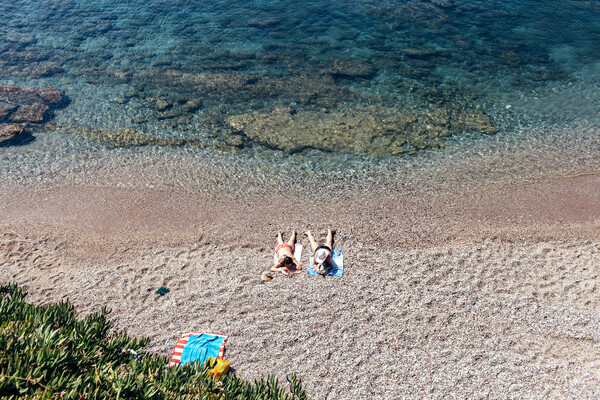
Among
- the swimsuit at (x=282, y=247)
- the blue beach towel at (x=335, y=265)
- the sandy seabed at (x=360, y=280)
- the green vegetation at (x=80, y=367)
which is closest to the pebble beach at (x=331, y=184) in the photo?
the sandy seabed at (x=360, y=280)

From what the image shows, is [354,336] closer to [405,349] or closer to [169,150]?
[405,349]

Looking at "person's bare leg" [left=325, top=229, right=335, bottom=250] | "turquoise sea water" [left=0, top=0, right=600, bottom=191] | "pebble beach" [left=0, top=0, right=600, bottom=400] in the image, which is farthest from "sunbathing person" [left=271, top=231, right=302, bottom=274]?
"turquoise sea water" [left=0, top=0, right=600, bottom=191]

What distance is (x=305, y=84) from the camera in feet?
68.6

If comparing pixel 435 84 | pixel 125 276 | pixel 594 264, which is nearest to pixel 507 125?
pixel 435 84

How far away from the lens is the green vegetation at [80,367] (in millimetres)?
5246

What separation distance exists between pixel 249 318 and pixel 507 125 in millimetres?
14224

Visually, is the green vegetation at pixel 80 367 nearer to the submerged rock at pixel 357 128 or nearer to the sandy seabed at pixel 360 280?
the sandy seabed at pixel 360 280

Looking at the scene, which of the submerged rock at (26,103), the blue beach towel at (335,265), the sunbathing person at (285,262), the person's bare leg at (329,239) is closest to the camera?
the blue beach towel at (335,265)

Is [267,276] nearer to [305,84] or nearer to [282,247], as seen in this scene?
[282,247]

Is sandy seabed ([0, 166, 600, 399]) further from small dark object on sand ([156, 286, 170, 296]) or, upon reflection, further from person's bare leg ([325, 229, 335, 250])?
person's bare leg ([325, 229, 335, 250])

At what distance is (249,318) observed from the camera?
9.58 metres

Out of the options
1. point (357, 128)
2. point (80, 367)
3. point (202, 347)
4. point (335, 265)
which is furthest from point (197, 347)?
point (357, 128)

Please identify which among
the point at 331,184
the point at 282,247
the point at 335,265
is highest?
the point at 282,247

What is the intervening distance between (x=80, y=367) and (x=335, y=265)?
6542 millimetres
